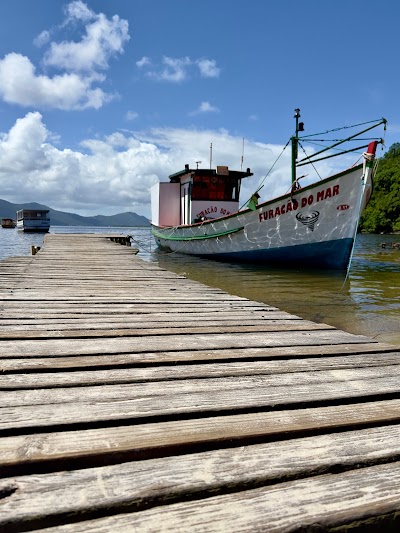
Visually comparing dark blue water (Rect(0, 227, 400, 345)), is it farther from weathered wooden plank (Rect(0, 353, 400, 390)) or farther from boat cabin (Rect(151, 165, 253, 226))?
boat cabin (Rect(151, 165, 253, 226))

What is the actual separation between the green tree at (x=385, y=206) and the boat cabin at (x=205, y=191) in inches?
2082

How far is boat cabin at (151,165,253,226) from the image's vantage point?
18.7 m

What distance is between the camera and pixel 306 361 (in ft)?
7.34

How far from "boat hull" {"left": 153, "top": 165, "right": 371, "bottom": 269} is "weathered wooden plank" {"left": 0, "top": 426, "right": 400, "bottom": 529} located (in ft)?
34.3

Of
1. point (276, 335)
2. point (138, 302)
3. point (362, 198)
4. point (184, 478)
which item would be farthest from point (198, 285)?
point (362, 198)

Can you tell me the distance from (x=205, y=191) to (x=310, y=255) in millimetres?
7685


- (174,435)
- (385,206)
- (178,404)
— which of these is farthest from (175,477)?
(385,206)

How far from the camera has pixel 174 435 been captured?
1306 mm

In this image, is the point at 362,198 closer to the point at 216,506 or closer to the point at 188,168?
A: the point at 188,168

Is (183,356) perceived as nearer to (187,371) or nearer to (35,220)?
(187,371)

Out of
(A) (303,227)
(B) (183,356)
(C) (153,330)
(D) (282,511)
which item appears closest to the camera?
(D) (282,511)

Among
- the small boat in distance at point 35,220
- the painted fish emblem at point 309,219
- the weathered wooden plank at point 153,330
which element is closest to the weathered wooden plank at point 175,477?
the weathered wooden plank at point 153,330

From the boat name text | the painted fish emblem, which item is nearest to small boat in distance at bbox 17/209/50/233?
the boat name text

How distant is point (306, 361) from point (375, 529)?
124 cm
